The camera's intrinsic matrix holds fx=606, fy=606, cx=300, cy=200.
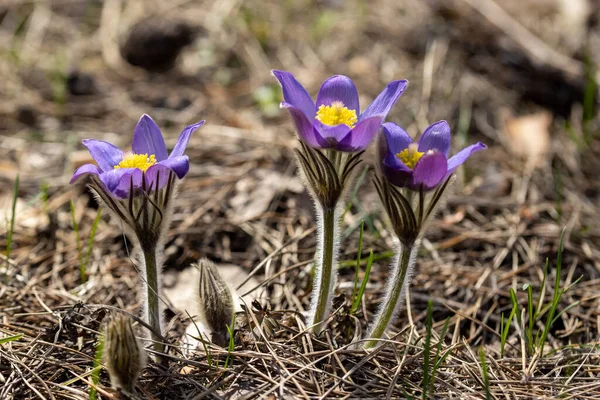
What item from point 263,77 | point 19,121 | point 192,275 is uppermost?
point 263,77

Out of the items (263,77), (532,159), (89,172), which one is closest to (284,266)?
(89,172)

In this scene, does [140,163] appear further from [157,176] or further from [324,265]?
[324,265]

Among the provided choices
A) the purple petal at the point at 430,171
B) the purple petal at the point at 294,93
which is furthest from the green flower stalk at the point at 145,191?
the purple petal at the point at 430,171

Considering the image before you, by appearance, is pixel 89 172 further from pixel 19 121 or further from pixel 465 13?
pixel 465 13

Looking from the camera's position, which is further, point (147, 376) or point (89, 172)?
point (147, 376)

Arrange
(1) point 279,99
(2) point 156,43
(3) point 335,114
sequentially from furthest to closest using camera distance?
(2) point 156,43 → (1) point 279,99 → (3) point 335,114

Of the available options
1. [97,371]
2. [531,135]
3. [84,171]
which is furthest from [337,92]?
[531,135]

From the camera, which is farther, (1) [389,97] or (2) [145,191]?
(1) [389,97]
